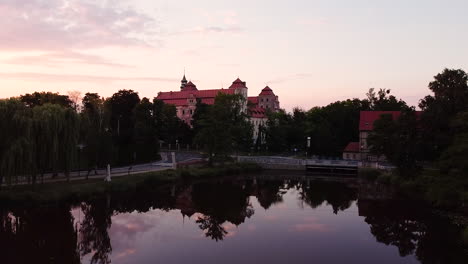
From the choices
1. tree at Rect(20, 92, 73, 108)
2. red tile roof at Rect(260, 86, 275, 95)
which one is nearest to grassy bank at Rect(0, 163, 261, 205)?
tree at Rect(20, 92, 73, 108)

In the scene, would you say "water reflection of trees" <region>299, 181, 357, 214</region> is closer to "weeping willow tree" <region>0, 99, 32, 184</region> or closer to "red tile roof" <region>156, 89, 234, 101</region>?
"weeping willow tree" <region>0, 99, 32, 184</region>

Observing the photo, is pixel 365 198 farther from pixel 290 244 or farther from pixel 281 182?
pixel 290 244

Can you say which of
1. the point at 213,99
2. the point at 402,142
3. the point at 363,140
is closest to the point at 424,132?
the point at 402,142

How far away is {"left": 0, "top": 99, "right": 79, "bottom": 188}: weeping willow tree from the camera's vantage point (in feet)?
90.2

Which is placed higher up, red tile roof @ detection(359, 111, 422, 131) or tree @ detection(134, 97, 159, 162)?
red tile roof @ detection(359, 111, 422, 131)

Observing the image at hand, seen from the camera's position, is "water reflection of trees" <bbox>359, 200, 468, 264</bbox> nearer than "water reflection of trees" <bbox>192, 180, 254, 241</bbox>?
Yes

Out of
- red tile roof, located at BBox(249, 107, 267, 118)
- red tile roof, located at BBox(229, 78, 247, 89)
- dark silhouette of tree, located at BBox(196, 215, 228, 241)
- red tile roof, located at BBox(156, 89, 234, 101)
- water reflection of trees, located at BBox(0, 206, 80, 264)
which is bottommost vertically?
dark silhouette of tree, located at BBox(196, 215, 228, 241)

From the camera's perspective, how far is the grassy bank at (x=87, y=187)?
2914 centimetres

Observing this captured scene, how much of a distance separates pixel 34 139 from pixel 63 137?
2.67 metres

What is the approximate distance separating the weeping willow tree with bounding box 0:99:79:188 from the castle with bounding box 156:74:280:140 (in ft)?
208

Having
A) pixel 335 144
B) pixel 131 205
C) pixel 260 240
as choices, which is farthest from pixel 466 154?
pixel 335 144

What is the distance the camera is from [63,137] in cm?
3203

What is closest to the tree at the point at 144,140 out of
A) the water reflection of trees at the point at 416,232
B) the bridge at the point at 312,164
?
the bridge at the point at 312,164

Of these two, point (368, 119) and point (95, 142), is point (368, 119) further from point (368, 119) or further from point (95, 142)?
point (95, 142)
